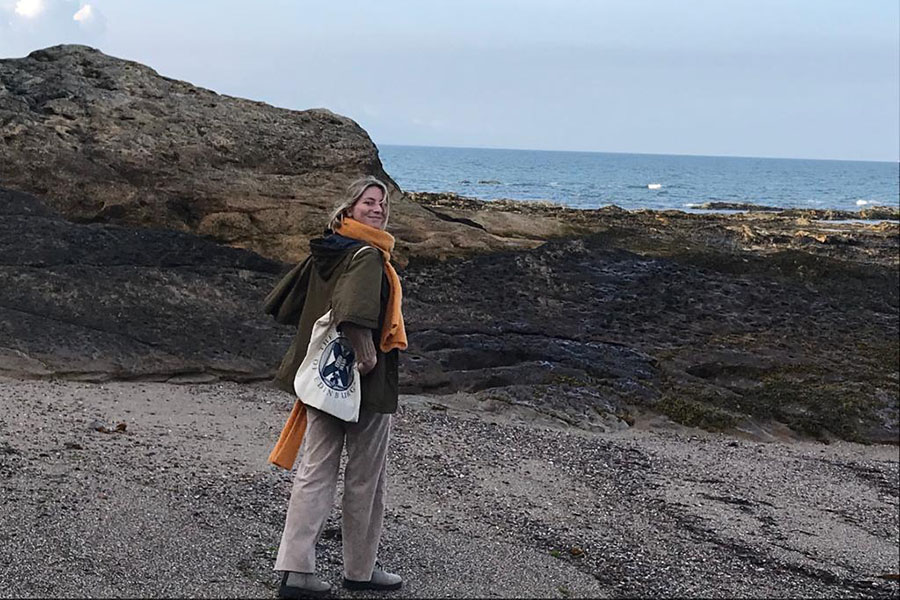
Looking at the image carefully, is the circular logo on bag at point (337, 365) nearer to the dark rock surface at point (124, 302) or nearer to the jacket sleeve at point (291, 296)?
the jacket sleeve at point (291, 296)

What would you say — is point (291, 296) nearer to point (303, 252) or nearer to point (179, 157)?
point (303, 252)

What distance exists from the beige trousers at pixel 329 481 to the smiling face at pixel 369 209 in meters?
1.06

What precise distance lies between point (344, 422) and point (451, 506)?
2798mm

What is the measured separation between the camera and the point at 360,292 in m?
Answer: 5.27

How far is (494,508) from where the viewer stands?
8.15 meters

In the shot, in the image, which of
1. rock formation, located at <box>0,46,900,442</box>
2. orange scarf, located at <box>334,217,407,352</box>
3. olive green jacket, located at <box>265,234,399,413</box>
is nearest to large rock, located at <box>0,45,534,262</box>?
rock formation, located at <box>0,46,900,442</box>

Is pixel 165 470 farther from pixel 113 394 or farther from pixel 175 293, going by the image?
pixel 175 293

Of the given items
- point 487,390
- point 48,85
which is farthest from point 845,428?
point 48,85

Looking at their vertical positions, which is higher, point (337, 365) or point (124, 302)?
point (337, 365)

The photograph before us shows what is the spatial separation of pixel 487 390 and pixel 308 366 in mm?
6987

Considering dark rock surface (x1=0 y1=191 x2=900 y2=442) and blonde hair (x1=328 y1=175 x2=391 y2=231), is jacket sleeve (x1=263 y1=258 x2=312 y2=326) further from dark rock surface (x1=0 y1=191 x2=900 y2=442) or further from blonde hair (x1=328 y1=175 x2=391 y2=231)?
dark rock surface (x1=0 y1=191 x2=900 y2=442)

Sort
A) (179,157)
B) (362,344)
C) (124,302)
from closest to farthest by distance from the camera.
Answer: (362,344) < (124,302) < (179,157)

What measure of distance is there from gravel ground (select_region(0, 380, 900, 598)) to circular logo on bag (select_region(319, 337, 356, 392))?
135 centimetres

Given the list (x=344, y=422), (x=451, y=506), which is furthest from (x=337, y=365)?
(x=451, y=506)
